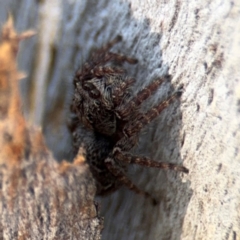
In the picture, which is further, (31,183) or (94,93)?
(94,93)

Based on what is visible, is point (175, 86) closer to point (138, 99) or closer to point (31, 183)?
point (138, 99)

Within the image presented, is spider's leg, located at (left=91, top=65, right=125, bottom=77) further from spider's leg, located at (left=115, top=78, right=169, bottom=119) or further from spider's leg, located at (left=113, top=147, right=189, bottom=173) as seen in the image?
spider's leg, located at (left=113, top=147, right=189, bottom=173)

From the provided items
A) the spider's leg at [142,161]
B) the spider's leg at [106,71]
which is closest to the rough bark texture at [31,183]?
the spider's leg at [142,161]

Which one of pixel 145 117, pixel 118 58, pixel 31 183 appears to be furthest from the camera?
pixel 118 58

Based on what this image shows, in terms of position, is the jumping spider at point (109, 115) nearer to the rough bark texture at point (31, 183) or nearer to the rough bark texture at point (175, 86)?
the rough bark texture at point (175, 86)

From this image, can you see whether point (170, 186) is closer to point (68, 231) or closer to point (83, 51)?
point (68, 231)

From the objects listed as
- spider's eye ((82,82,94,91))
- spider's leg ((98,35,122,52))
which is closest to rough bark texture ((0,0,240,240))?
spider's leg ((98,35,122,52))

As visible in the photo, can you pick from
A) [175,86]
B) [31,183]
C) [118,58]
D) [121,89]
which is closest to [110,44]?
[118,58]

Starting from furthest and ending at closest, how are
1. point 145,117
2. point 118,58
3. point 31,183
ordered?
point 118,58
point 145,117
point 31,183
